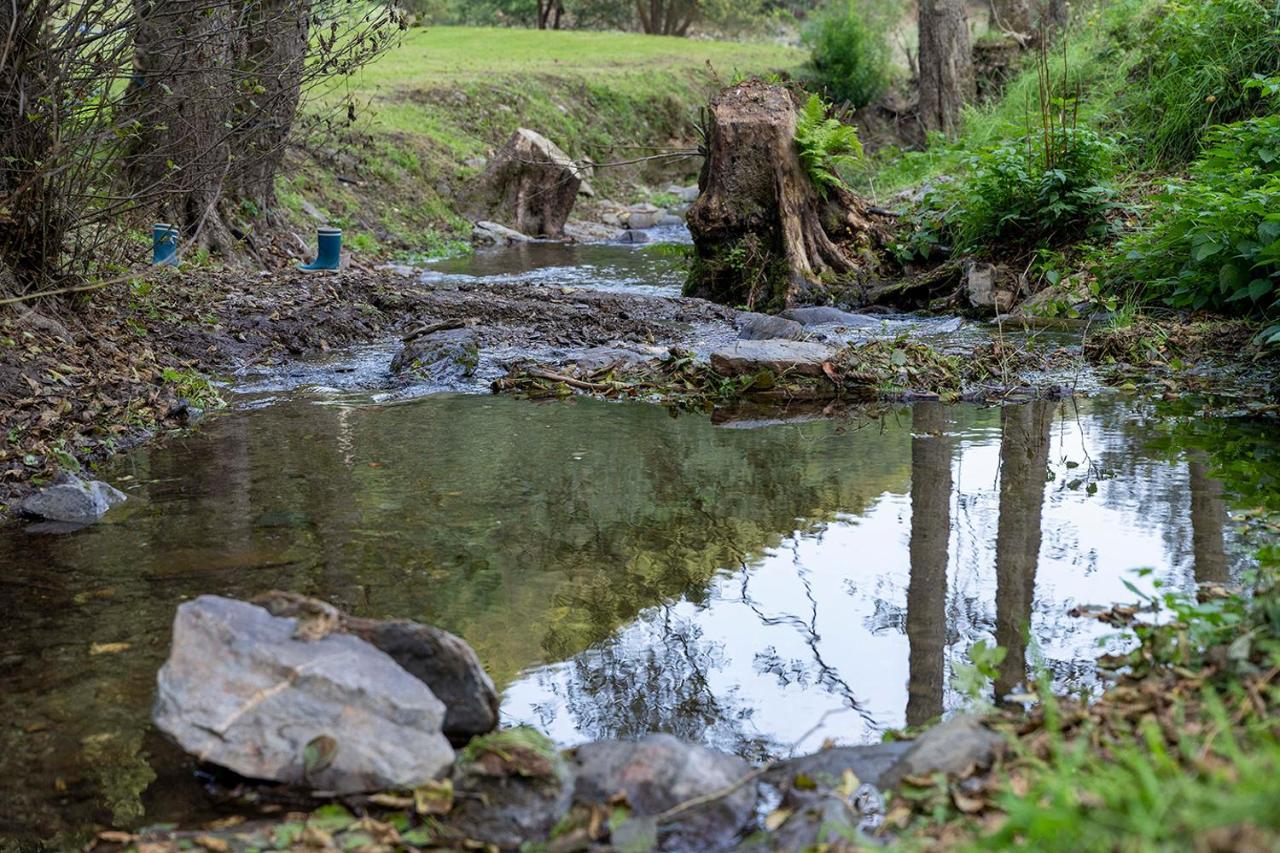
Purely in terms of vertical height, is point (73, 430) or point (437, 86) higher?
point (437, 86)

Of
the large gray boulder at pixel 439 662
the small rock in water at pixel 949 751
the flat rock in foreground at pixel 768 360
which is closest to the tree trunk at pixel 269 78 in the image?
the flat rock in foreground at pixel 768 360

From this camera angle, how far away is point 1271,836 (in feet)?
6.52

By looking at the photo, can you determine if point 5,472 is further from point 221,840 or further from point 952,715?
point 952,715

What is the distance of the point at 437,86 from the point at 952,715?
21068 mm

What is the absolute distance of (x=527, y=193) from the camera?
61.8 ft

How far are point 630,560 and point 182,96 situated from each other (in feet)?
15.2

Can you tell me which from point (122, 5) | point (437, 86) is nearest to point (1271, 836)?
point (122, 5)

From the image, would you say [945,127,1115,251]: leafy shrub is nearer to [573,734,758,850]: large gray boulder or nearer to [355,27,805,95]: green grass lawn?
[573,734,758,850]: large gray boulder

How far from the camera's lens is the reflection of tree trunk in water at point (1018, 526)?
14.0ft

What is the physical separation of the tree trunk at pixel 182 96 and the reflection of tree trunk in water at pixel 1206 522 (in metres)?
5.61

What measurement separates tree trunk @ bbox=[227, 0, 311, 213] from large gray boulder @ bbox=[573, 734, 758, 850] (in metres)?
5.63

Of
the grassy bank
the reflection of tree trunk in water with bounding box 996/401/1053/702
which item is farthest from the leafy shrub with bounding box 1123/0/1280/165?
the reflection of tree trunk in water with bounding box 996/401/1053/702

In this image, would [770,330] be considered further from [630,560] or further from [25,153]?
[25,153]

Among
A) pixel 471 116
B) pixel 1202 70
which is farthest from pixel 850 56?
pixel 1202 70
